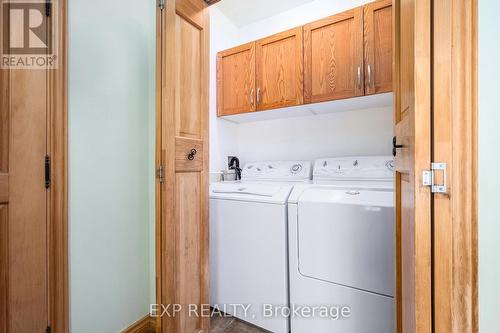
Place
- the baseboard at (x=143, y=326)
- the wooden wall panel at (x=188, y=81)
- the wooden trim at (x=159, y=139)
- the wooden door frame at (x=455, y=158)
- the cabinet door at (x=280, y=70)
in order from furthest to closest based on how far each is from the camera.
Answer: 1. the cabinet door at (x=280, y=70)
2. the baseboard at (x=143, y=326)
3. the wooden wall panel at (x=188, y=81)
4. the wooden trim at (x=159, y=139)
5. the wooden door frame at (x=455, y=158)

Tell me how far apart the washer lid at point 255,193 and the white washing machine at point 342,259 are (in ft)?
0.26

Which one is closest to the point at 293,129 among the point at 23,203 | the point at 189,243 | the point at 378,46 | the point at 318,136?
the point at 318,136

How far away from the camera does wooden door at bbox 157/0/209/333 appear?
113cm

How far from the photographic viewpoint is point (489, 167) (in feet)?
1.86

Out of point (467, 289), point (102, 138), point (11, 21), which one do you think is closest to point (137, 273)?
point (102, 138)

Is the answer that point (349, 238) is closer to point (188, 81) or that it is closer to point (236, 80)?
point (188, 81)

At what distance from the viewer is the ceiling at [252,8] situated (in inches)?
86.2

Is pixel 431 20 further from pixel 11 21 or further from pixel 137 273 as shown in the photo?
pixel 137 273

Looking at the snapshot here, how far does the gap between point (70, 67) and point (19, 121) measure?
36 cm

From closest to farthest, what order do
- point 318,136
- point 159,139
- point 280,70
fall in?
1. point 159,139
2. point 280,70
3. point 318,136

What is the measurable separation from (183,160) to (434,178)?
3.53 feet

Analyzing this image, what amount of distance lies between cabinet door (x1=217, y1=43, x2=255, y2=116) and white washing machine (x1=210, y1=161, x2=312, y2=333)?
2.87ft

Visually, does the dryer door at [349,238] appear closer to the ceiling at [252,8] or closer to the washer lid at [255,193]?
the washer lid at [255,193]

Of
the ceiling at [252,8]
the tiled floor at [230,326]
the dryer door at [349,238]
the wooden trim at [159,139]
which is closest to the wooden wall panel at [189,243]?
the wooden trim at [159,139]
